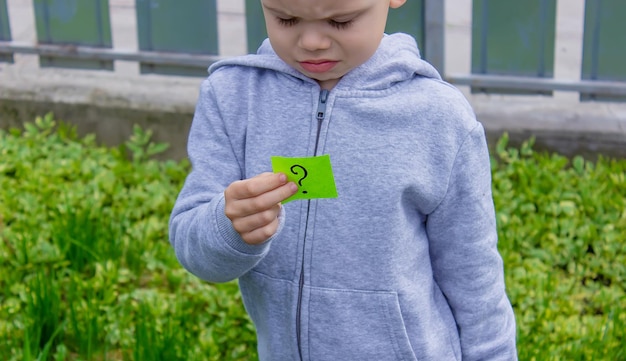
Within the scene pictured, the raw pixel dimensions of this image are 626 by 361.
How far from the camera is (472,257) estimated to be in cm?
187

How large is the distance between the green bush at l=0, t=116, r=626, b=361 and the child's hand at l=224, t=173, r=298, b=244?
109cm

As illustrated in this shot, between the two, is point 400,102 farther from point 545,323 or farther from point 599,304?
point 599,304

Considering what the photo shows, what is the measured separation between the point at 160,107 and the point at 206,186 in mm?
2540

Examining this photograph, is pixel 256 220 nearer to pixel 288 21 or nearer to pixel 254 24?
pixel 288 21

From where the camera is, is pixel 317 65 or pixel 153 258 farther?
pixel 153 258

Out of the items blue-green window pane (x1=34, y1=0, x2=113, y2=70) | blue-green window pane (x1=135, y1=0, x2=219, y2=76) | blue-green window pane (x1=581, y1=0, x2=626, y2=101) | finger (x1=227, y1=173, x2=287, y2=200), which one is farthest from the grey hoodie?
blue-green window pane (x1=34, y1=0, x2=113, y2=70)

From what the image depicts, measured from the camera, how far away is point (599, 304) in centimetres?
334

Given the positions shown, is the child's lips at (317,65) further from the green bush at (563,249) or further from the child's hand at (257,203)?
the green bush at (563,249)

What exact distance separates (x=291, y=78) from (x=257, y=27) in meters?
2.45

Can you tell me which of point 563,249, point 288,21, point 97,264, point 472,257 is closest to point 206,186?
point 288,21

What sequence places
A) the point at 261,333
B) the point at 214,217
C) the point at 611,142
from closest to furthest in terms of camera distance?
the point at 214,217 → the point at 261,333 → the point at 611,142

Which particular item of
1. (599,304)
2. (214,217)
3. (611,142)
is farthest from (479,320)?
(611,142)

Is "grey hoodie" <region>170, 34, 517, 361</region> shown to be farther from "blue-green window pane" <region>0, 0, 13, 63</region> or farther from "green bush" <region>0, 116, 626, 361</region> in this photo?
"blue-green window pane" <region>0, 0, 13, 63</region>

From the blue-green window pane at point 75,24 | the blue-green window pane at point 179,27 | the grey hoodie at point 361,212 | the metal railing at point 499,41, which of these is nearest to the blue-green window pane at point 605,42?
the metal railing at point 499,41
